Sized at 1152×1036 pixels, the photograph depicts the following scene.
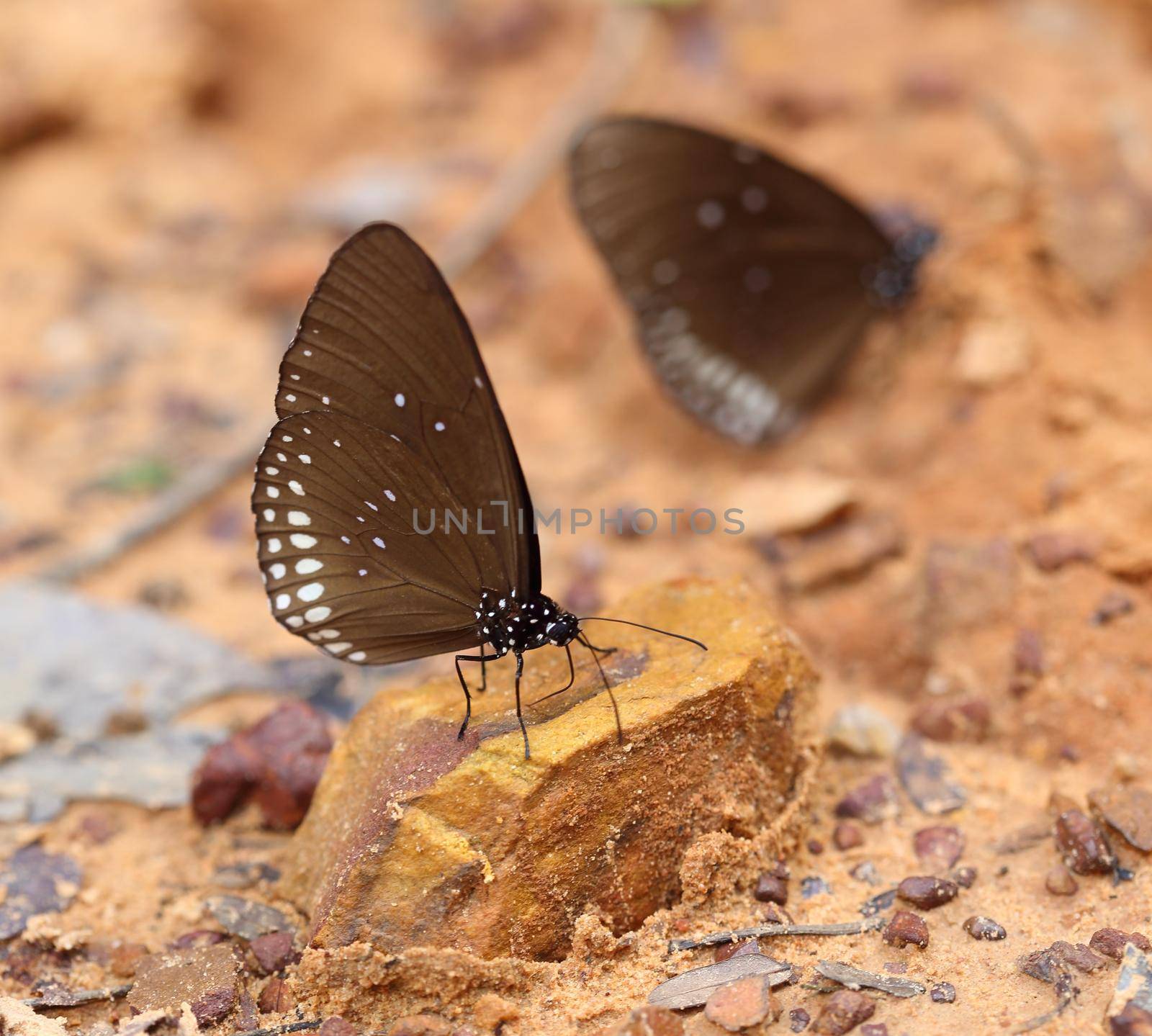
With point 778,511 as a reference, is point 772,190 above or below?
above

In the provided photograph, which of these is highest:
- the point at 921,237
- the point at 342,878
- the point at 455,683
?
the point at 921,237

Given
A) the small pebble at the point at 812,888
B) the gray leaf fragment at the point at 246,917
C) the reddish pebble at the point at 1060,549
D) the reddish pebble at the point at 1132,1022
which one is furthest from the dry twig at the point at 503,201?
the reddish pebble at the point at 1132,1022

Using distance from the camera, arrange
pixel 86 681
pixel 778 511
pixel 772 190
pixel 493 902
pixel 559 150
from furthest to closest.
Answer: pixel 559 150
pixel 772 190
pixel 778 511
pixel 86 681
pixel 493 902

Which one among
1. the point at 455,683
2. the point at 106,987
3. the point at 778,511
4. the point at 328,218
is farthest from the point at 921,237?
the point at 106,987

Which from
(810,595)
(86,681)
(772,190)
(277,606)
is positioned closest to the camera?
(277,606)

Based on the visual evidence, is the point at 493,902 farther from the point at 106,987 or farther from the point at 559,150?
the point at 559,150

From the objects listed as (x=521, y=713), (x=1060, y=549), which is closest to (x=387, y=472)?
(x=521, y=713)

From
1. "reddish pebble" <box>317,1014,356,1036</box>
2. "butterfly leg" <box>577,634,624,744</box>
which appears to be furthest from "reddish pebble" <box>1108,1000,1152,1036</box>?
"reddish pebble" <box>317,1014,356,1036</box>

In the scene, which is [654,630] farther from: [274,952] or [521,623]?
[274,952]
